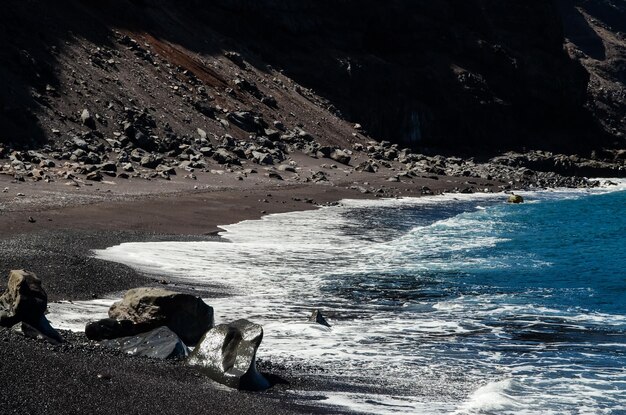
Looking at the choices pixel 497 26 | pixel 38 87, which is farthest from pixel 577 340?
pixel 497 26

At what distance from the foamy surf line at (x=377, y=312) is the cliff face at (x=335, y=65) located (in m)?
17.6

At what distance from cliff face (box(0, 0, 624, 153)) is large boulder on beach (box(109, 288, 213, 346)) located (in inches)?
1044

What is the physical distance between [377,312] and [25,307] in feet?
25.9

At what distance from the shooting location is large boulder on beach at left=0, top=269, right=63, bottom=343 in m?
11.3

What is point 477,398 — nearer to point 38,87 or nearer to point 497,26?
point 38,87

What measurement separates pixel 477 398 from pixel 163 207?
2047 centimetres

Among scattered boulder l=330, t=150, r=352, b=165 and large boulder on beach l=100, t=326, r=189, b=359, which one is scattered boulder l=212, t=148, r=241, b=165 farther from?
large boulder on beach l=100, t=326, r=189, b=359

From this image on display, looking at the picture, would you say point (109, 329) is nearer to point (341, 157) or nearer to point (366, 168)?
point (366, 168)

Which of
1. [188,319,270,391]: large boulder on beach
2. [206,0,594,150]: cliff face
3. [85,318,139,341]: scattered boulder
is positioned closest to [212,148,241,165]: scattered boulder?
[206,0,594,150]: cliff face

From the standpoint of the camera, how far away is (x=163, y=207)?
99.5ft

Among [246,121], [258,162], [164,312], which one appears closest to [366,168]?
[246,121]

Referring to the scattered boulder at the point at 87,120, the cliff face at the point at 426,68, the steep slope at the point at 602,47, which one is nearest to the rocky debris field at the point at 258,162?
the scattered boulder at the point at 87,120

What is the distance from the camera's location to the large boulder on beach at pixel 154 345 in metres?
11.5

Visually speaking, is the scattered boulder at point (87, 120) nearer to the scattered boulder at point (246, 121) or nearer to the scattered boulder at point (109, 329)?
the scattered boulder at point (246, 121)
